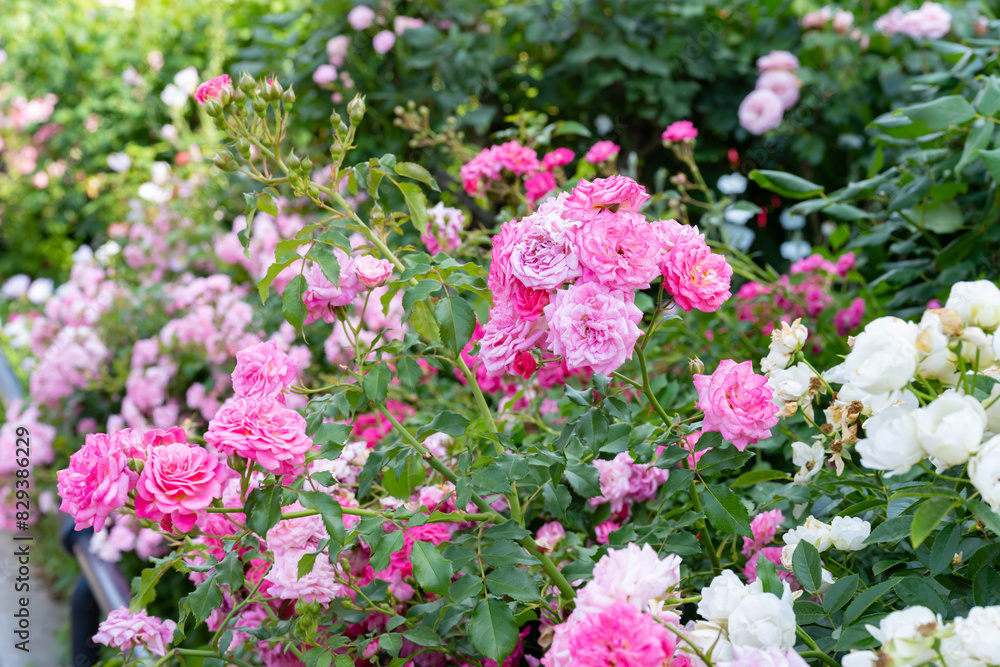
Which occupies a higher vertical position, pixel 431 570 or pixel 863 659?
pixel 863 659

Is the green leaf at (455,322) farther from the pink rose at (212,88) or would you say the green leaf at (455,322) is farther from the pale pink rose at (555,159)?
the pale pink rose at (555,159)

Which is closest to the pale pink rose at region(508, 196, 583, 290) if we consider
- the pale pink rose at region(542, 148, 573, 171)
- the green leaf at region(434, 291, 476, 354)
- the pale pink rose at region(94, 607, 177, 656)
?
the green leaf at region(434, 291, 476, 354)

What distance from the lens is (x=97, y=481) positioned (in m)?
0.84

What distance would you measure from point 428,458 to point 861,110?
2449 millimetres

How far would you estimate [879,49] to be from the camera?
288cm

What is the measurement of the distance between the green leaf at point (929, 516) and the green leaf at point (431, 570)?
0.48 m

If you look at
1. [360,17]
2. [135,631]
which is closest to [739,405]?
[135,631]

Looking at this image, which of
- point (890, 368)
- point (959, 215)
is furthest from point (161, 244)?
point (890, 368)

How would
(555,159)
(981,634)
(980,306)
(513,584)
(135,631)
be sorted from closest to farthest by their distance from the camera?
1. (981,634)
2. (980,306)
3. (513,584)
4. (135,631)
5. (555,159)

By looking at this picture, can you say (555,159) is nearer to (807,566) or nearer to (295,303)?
(295,303)

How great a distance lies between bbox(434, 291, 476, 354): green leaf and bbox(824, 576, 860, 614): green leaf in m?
0.47

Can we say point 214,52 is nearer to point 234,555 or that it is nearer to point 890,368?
point 234,555

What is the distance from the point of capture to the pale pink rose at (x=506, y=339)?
0.91 meters

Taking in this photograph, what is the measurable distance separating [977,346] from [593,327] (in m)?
0.34
